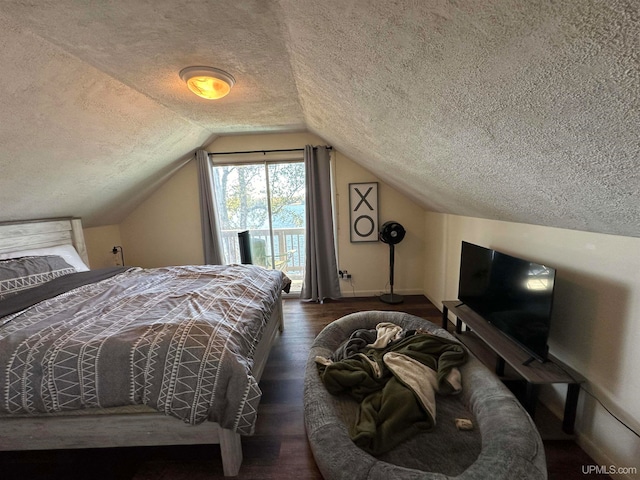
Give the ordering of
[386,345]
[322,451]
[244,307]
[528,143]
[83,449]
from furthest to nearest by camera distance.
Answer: [386,345]
[244,307]
[83,449]
[322,451]
[528,143]

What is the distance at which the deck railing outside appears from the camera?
13.1ft

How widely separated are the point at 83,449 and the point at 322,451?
1.54m

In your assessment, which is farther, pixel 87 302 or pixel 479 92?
pixel 87 302

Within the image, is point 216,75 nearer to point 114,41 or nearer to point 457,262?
point 114,41

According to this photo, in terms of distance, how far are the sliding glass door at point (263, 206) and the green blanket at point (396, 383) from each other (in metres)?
2.41

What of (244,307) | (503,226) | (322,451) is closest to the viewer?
(322,451)

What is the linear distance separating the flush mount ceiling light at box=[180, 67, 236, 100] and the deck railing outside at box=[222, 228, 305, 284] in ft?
7.70

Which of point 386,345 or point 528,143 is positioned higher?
point 528,143

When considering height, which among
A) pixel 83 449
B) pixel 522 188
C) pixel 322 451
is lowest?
pixel 83 449

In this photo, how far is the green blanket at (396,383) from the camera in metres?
1.31

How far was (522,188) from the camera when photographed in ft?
4.35

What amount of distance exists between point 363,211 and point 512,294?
7.15 feet

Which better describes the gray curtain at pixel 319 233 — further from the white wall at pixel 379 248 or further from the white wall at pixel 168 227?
the white wall at pixel 168 227

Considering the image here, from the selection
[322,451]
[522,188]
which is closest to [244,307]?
[322,451]
